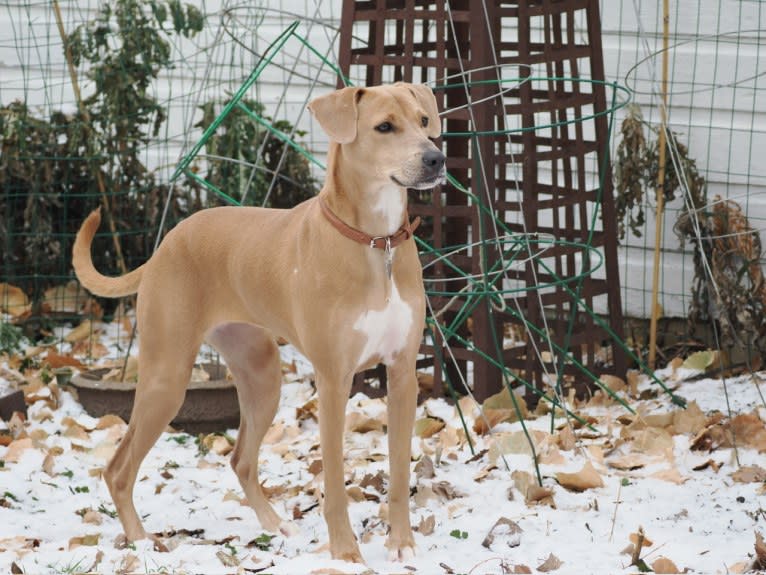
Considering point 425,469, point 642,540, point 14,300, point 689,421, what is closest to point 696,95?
point 689,421

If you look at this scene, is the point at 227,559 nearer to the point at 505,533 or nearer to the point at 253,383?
the point at 253,383

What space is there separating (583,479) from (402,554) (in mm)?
809

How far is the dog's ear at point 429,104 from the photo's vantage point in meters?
3.30

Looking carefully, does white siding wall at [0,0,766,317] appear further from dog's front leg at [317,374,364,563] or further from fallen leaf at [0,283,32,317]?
dog's front leg at [317,374,364,563]

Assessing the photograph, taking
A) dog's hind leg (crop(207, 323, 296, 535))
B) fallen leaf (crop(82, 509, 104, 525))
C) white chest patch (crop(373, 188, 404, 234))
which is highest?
white chest patch (crop(373, 188, 404, 234))

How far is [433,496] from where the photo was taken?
3875mm

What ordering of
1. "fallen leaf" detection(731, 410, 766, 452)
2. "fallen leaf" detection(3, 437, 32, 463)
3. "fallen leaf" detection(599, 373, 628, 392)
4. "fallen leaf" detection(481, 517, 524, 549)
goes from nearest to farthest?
"fallen leaf" detection(481, 517, 524, 549) → "fallen leaf" detection(731, 410, 766, 452) → "fallen leaf" detection(3, 437, 32, 463) → "fallen leaf" detection(599, 373, 628, 392)

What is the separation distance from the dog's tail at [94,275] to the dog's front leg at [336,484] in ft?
2.91

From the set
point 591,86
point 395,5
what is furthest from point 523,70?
point 395,5

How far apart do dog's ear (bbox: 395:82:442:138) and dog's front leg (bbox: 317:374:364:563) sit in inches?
28.8

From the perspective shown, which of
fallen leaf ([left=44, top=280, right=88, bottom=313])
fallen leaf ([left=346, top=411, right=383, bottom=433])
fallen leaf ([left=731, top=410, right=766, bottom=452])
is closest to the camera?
fallen leaf ([left=731, top=410, right=766, bottom=452])

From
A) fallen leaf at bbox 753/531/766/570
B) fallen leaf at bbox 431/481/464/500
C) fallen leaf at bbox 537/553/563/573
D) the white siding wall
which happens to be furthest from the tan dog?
the white siding wall

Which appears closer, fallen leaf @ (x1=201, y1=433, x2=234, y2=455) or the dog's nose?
the dog's nose

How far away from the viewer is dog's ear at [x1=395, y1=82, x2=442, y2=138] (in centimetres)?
330
